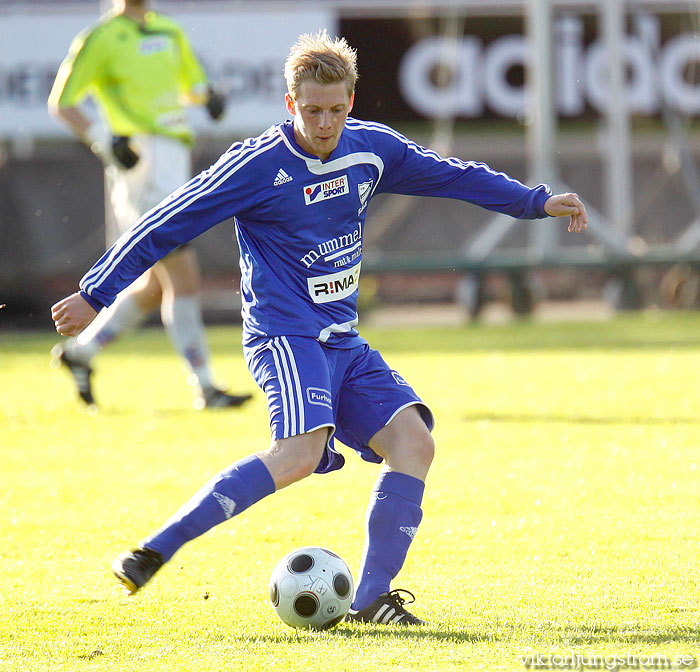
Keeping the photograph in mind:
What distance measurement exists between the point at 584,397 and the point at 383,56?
32.6 feet

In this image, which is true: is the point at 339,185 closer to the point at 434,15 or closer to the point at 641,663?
the point at 641,663

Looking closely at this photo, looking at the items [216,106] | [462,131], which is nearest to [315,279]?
[216,106]

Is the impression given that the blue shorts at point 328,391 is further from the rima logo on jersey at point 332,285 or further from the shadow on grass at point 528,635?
the shadow on grass at point 528,635

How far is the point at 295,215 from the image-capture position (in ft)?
12.2

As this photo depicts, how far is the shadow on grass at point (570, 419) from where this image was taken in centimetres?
684

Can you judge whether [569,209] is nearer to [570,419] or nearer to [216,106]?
[570,419]

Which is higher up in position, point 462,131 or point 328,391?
point 462,131

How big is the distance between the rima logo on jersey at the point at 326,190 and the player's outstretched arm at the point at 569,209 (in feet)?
1.96

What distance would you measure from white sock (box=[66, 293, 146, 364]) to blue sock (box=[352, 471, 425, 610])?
13.7 feet

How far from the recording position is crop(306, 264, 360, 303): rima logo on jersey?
3.76m

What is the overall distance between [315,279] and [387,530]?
0.72 metres

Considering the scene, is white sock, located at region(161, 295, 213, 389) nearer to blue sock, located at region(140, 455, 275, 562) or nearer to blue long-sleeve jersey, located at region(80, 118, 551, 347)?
blue long-sleeve jersey, located at region(80, 118, 551, 347)

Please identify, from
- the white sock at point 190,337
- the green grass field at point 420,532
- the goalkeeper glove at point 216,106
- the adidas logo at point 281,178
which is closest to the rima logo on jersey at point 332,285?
the adidas logo at point 281,178

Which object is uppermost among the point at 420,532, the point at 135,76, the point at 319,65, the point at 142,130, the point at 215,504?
the point at 135,76
